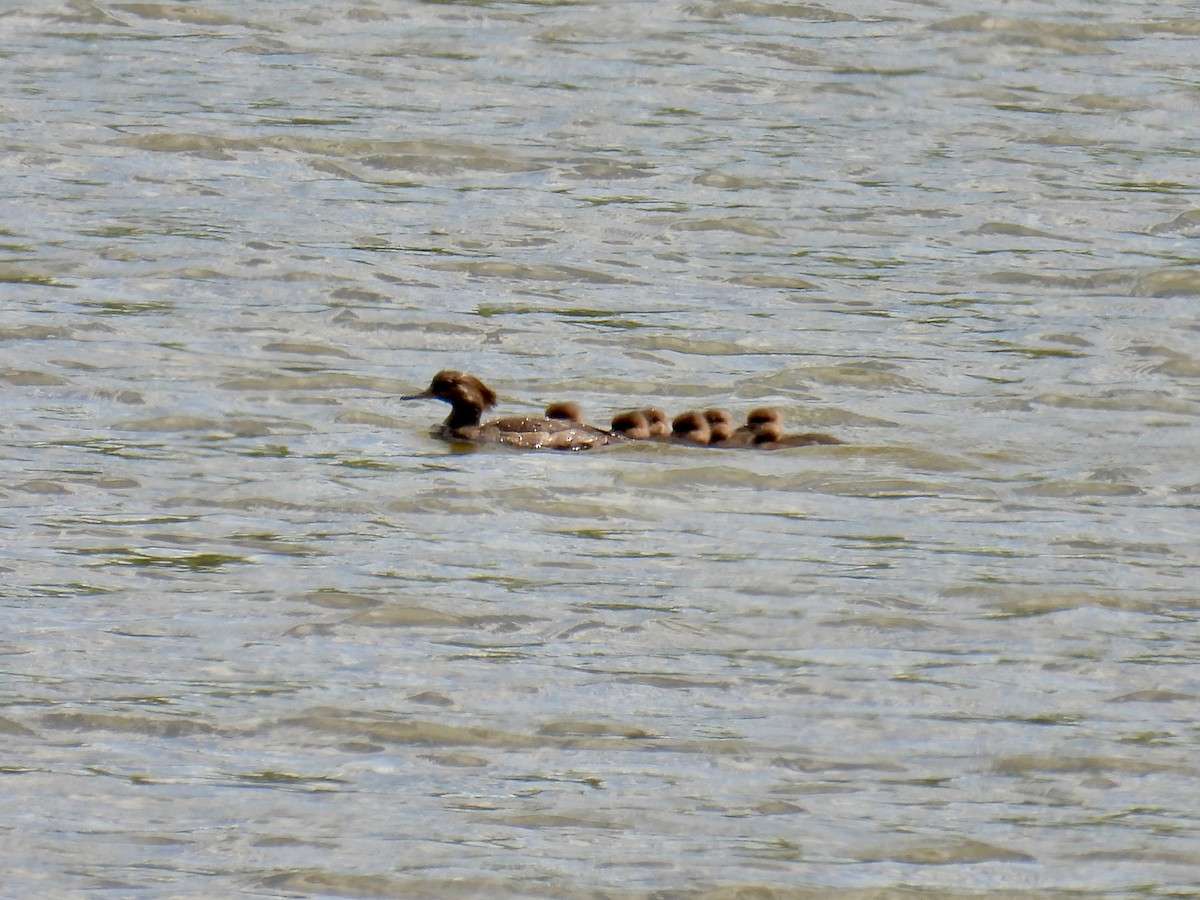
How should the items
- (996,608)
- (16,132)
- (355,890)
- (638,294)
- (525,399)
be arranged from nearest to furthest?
→ (355,890), (996,608), (525,399), (638,294), (16,132)

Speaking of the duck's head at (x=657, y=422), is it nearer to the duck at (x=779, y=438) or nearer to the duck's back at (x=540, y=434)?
the duck's back at (x=540, y=434)

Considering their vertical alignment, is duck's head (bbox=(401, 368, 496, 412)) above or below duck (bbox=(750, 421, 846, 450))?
above

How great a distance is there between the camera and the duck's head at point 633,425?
40.0 feet

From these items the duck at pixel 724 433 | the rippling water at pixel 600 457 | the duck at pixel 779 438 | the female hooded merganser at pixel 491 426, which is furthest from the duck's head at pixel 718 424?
the female hooded merganser at pixel 491 426

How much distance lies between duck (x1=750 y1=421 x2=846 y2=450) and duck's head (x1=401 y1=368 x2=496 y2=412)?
1.23m

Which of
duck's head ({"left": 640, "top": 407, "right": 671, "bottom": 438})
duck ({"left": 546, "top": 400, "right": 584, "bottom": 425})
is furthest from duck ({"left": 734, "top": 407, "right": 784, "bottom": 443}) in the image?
duck ({"left": 546, "top": 400, "right": 584, "bottom": 425})

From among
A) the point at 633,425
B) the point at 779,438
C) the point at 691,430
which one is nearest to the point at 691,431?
the point at 691,430

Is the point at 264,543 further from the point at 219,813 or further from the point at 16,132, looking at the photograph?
the point at 16,132

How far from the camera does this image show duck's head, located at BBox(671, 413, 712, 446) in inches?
478

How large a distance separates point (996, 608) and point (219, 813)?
10.4 feet

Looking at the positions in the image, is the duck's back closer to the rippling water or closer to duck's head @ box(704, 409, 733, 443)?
the rippling water

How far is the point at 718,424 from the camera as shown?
12297 millimetres

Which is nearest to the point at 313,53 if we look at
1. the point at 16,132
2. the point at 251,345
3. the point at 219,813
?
the point at 16,132

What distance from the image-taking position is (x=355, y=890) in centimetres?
715
